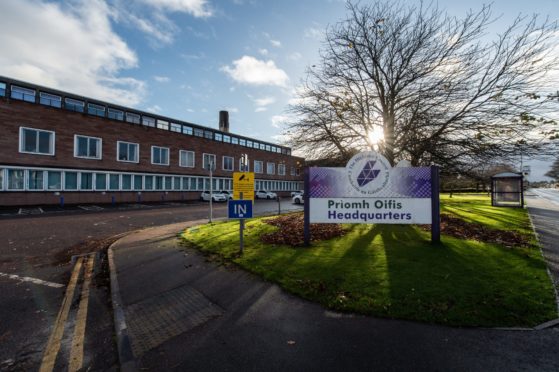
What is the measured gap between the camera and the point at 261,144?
51812 millimetres

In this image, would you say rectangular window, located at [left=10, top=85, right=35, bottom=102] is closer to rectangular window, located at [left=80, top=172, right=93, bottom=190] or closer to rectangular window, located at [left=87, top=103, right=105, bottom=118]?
rectangular window, located at [left=87, top=103, right=105, bottom=118]

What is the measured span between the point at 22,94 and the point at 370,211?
32016mm

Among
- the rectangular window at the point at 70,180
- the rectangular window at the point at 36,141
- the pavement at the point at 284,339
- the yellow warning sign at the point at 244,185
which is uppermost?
the rectangular window at the point at 36,141

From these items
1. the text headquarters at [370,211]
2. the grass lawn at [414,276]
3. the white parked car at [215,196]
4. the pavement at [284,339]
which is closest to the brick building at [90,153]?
the white parked car at [215,196]

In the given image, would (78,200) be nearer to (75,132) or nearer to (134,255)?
(75,132)

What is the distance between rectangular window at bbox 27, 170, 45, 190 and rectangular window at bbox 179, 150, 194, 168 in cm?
1413

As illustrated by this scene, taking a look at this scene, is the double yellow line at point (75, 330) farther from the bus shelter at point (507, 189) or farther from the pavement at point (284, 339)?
the bus shelter at point (507, 189)

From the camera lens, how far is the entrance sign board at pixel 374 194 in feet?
25.9

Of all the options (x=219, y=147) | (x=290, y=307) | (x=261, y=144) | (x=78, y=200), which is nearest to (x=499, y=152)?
(x=290, y=307)

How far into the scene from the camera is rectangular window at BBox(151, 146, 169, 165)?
31.5 m

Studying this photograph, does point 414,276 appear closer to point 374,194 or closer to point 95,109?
point 374,194

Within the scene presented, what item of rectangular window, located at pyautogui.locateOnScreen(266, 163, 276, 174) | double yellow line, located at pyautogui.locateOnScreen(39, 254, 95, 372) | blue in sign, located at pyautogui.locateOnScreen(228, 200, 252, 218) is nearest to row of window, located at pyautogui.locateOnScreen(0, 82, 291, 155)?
rectangular window, located at pyautogui.locateOnScreen(266, 163, 276, 174)

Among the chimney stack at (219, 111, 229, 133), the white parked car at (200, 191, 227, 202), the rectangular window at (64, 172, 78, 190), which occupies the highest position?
the chimney stack at (219, 111, 229, 133)

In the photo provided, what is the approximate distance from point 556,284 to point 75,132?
32.3 metres
